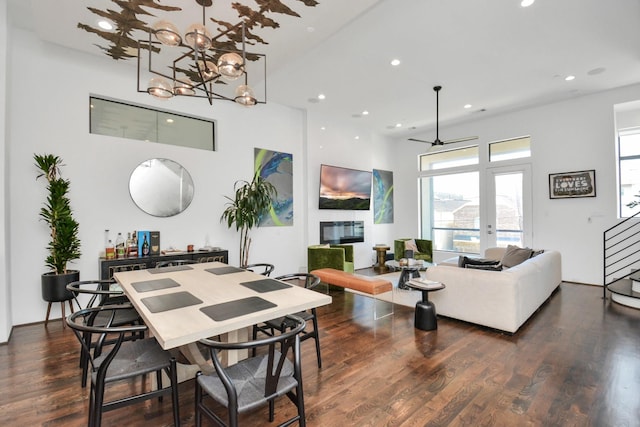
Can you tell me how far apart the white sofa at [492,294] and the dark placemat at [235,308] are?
2726 mm

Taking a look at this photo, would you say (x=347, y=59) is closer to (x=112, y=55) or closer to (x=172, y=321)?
(x=112, y=55)

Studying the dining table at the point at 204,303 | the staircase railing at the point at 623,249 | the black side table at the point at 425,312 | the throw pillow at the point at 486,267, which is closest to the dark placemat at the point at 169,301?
the dining table at the point at 204,303

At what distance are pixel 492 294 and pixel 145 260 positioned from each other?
14.5 ft

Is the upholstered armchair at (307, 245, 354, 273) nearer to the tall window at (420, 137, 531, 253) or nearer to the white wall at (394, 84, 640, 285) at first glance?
the tall window at (420, 137, 531, 253)

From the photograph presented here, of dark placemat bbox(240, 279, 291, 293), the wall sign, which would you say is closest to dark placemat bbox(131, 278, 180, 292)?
dark placemat bbox(240, 279, 291, 293)

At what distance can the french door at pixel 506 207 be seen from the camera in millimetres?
6555

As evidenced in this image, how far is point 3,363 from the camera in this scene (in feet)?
9.06

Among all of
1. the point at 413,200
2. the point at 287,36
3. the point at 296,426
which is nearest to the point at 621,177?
the point at 413,200

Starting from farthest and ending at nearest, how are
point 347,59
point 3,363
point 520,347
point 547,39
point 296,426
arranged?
point 347,59 < point 547,39 < point 520,347 < point 3,363 < point 296,426

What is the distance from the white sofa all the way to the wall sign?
2.70 metres

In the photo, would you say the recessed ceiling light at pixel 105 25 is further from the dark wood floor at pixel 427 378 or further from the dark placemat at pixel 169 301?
the dark wood floor at pixel 427 378

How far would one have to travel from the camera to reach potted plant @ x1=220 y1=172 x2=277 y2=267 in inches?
204

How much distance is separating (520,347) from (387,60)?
4000mm

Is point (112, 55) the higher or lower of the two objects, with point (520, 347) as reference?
higher
